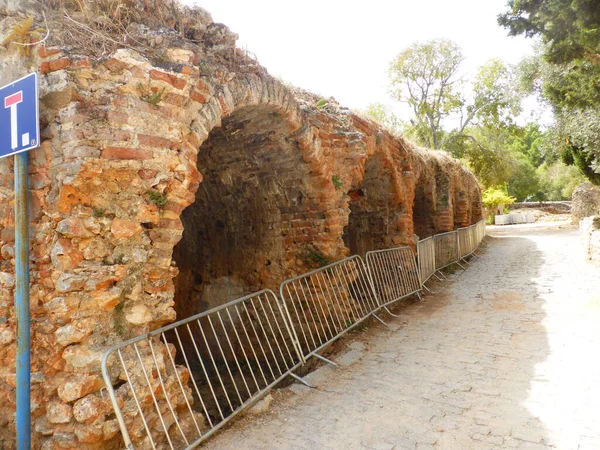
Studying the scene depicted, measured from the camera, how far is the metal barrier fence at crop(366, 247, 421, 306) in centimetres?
705

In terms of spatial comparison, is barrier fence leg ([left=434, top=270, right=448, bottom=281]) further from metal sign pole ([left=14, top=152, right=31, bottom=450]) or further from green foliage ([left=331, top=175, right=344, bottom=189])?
metal sign pole ([left=14, top=152, right=31, bottom=450])

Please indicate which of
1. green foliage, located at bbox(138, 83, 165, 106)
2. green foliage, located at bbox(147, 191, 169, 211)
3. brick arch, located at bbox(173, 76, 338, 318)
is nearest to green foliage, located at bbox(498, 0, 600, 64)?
brick arch, located at bbox(173, 76, 338, 318)

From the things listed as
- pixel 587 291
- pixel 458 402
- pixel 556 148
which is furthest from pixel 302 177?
pixel 556 148

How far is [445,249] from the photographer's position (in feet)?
35.5

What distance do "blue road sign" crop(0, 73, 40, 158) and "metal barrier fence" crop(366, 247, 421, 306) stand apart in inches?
198

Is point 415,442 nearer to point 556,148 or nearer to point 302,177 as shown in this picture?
point 302,177

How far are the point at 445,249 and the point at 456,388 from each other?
23.5 ft

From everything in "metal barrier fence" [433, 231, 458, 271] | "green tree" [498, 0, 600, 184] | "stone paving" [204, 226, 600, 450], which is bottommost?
"stone paving" [204, 226, 600, 450]

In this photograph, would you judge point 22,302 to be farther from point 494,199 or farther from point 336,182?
point 494,199

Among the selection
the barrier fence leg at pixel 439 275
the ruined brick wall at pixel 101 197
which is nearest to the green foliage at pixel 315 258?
the ruined brick wall at pixel 101 197

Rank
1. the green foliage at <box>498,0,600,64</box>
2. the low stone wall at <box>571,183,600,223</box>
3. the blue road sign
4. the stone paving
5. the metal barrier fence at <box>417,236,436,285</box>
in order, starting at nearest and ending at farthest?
the blue road sign
the stone paving
the green foliage at <box>498,0,600,64</box>
the metal barrier fence at <box>417,236,436,285</box>
the low stone wall at <box>571,183,600,223</box>

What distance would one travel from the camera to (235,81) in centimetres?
440

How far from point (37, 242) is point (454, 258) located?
1046cm

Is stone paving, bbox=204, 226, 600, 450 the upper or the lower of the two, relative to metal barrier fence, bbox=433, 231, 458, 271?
lower
